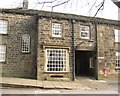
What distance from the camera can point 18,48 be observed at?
21.9 meters

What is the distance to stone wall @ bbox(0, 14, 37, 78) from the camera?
21531 mm

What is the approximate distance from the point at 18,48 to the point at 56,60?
4.14 m

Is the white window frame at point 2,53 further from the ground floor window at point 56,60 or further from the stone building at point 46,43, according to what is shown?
the ground floor window at point 56,60

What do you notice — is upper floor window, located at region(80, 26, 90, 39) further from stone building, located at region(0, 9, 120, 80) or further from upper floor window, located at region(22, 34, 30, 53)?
upper floor window, located at region(22, 34, 30, 53)

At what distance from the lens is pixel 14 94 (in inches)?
509

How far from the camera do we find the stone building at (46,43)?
21.3m

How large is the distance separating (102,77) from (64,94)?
10.6m

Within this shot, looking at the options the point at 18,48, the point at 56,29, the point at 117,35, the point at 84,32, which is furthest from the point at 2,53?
the point at 117,35

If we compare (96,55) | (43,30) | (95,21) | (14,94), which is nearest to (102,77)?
(96,55)

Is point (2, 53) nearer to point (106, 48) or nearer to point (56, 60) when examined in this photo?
point (56, 60)

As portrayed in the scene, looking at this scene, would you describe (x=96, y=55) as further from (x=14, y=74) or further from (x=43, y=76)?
(x=14, y=74)

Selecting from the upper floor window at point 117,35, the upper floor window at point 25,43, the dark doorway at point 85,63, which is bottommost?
the dark doorway at point 85,63

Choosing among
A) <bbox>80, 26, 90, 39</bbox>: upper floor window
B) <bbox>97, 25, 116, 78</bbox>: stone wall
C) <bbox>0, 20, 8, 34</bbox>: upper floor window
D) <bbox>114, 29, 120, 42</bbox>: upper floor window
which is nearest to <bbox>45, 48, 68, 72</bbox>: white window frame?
<bbox>80, 26, 90, 39</bbox>: upper floor window

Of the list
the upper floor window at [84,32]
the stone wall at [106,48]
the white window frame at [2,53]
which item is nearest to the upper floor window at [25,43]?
the white window frame at [2,53]
